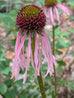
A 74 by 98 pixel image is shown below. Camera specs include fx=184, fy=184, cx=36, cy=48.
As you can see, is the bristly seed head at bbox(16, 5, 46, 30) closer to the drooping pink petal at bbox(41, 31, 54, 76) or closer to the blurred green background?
the drooping pink petal at bbox(41, 31, 54, 76)

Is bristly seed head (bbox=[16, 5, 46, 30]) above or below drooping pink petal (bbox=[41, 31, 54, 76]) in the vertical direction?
above

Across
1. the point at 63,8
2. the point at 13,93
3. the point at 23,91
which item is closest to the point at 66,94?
the point at 23,91

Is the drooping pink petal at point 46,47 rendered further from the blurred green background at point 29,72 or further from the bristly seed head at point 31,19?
the blurred green background at point 29,72

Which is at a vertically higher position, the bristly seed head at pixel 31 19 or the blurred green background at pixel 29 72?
the bristly seed head at pixel 31 19

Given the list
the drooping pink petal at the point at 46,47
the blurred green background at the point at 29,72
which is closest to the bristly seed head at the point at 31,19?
the drooping pink petal at the point at 46,47

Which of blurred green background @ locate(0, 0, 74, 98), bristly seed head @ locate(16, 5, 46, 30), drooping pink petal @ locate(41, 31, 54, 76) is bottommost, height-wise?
blurred green background @ locate(0, 0, 74, 98)

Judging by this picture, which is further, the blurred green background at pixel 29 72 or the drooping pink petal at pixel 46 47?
the blurred green background at pixel 29 72

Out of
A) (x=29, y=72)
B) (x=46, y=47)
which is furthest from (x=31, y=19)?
(x=29, y=72)

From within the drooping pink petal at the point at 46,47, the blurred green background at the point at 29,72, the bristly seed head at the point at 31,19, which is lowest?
the blurred green background at the point at 29,72

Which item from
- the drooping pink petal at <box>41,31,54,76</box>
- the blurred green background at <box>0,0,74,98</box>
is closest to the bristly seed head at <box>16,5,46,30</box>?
the drooping pink petal at <box>41,31,54,76</box>

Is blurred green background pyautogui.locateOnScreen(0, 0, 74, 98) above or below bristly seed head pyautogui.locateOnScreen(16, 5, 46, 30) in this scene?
below

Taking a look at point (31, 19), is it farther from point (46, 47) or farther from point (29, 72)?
point (29, 72)

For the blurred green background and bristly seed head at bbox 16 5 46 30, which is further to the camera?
the blurred green background

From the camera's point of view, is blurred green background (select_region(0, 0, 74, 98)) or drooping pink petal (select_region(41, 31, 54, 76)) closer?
drooping pink petal (select_region(41, 31, 54, 76))
